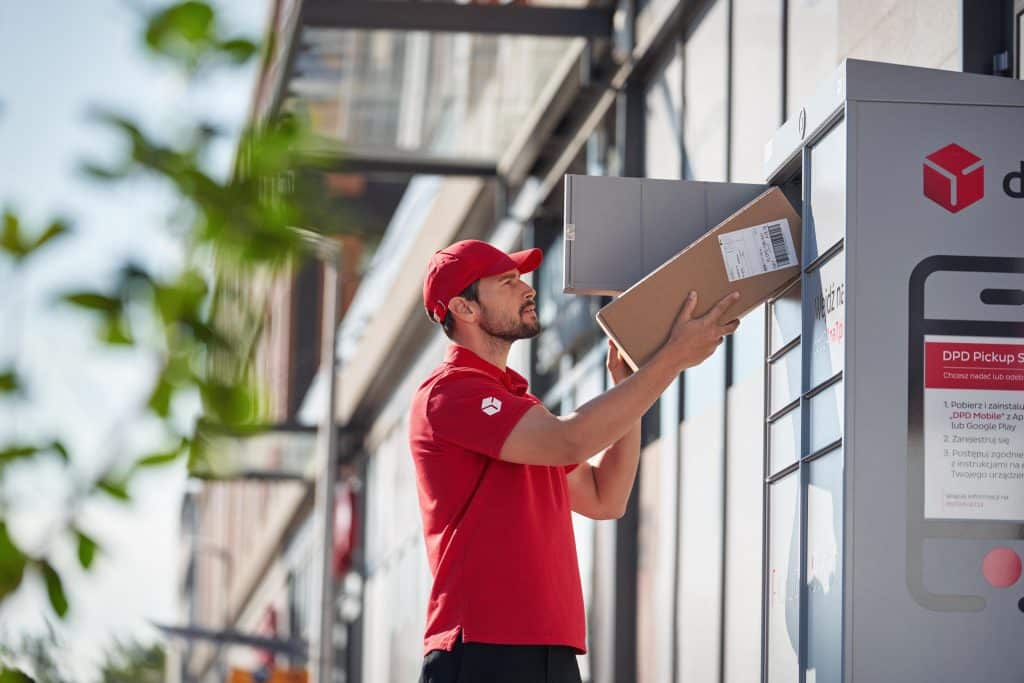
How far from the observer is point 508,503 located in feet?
13.7

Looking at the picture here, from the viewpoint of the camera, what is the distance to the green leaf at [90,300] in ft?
3.45

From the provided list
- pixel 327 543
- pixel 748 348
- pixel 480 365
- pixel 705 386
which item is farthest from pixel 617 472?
pixel 327 543

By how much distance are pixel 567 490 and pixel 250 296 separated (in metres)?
3.34

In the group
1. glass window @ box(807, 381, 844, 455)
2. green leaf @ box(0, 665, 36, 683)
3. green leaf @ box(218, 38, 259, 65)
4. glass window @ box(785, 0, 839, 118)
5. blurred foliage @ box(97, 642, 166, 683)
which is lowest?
blurred foliage @ box(97, 642, 166, 683)

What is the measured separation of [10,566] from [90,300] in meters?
0.18

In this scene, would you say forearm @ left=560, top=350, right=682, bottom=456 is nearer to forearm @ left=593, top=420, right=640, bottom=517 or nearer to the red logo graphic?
forearm @ left=593, top=420, right=640, bottom=517

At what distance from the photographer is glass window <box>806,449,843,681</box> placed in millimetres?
3658

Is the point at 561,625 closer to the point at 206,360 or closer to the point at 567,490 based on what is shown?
the point at 567,490

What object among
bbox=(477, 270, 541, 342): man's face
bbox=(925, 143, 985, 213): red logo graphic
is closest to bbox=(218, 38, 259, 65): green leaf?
bbox=(925, 143, 985, 213): red logo graphic

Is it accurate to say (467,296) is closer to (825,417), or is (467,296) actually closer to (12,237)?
(825,417)

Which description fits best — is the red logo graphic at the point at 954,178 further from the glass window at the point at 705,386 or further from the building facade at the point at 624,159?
the glass window at the point at 705,386

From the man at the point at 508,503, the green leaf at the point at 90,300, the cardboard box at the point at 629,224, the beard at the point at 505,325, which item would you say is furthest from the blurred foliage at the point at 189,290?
the beard at the point at 505,325

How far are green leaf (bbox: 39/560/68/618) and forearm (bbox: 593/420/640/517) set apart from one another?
137 inches

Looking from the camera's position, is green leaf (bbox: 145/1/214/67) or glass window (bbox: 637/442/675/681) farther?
glass window (bbox: 637/442/675/681)
